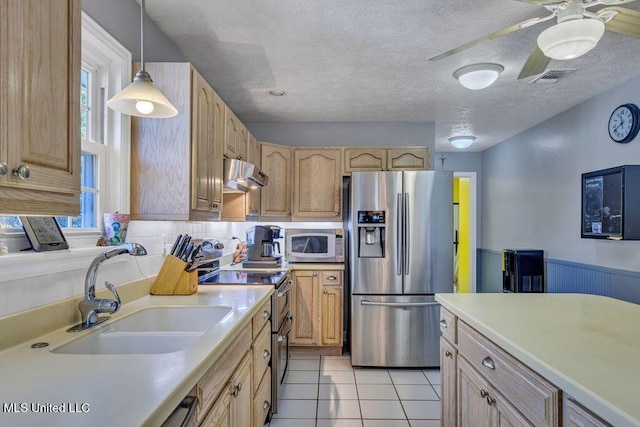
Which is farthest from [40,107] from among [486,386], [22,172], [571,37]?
[571,37]

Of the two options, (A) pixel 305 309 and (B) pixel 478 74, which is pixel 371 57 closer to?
(B) pixel 478 74

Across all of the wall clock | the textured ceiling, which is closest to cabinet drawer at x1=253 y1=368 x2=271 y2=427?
the textured ceiling

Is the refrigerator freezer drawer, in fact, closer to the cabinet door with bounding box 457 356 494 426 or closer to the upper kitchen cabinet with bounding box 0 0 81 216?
the cabinet door with bounding box 457 356 494 426

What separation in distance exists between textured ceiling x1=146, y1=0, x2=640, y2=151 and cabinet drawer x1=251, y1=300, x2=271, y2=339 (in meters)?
1.68

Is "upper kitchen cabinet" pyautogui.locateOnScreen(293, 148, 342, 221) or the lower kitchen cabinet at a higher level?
"upper kitchen cabinet" pyautogui.locateOnScreen(293, 148, 342, 221)

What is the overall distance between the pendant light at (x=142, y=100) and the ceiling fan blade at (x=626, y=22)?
6.14 ft

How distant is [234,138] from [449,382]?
84.4 inches

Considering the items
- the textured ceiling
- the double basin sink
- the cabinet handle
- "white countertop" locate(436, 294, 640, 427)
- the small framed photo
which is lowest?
the double basin sink

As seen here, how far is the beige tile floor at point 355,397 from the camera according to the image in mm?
2354

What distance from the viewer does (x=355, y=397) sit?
2.67 meters

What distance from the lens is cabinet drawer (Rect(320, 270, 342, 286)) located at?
355 centimetres

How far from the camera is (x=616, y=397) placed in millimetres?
826

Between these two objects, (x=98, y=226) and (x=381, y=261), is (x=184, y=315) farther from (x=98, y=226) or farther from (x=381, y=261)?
(x=381, y=261)

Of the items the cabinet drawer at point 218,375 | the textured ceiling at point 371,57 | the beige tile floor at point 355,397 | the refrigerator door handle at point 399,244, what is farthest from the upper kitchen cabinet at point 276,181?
the cabinet drawer at point 218,375
